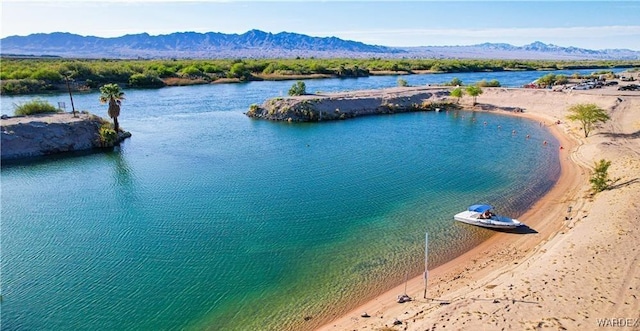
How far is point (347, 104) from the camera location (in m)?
77.7

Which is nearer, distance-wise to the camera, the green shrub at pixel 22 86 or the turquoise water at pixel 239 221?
the turquoise water at pixel 239 221

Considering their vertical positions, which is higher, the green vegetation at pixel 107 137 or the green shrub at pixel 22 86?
the green shrub at pixel 22 86

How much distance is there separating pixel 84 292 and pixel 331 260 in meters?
13.5

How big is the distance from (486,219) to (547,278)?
28.8 feet

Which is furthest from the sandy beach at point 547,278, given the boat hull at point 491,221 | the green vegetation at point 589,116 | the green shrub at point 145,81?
the green shrub at point 145,81

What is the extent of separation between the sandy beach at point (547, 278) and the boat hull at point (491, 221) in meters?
0.68

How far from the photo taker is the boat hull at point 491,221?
28953 mm

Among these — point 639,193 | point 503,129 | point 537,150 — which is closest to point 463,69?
point 503,129

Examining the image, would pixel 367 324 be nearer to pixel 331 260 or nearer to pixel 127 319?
pixel 331 260

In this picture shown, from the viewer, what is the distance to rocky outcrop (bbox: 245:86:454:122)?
239 feet

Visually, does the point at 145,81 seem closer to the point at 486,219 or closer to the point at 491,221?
the point at 486,219

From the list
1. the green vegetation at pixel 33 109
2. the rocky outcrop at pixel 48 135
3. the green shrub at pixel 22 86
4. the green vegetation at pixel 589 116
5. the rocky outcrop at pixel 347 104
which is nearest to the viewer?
the rocky outcrop at pixel 48 135

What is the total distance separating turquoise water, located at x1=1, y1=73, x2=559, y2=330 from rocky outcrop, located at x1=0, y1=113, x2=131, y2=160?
2913mm

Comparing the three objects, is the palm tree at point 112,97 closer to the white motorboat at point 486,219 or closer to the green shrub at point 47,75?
the white motorboat at point 486,219
